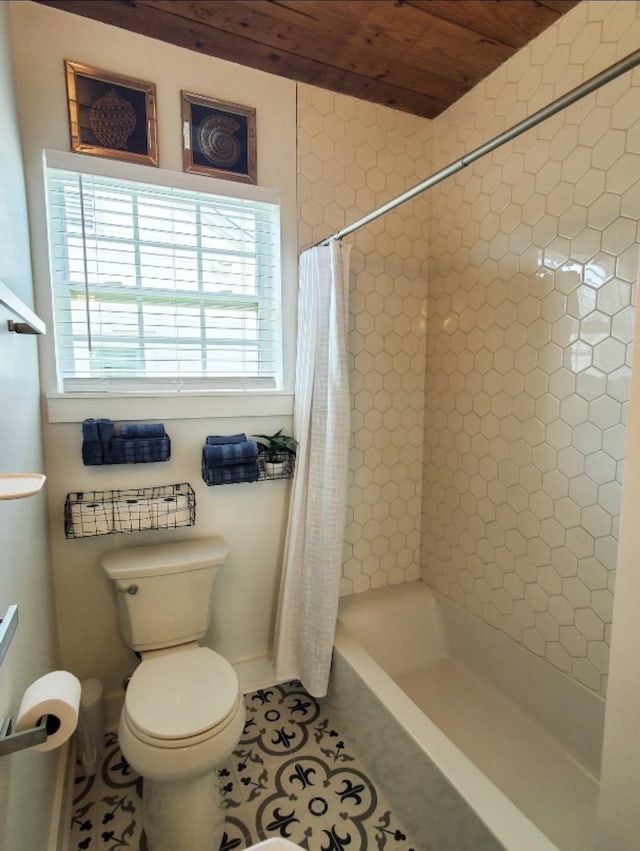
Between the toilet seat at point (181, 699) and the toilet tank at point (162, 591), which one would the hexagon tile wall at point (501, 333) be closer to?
the toilet tank at point (162, 591)

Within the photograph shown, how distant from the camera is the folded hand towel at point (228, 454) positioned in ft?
5.56

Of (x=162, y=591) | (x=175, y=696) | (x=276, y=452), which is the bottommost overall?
(x=175, y=696)

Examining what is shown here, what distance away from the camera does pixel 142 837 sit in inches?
53.7

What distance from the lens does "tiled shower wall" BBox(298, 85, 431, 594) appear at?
1884 mm

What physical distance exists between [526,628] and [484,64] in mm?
2202

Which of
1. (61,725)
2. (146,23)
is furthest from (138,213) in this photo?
(61,725)

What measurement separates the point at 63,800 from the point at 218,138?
2.38 m

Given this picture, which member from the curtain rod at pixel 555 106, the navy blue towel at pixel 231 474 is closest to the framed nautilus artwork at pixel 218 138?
the curtain rod at pixel 555 106

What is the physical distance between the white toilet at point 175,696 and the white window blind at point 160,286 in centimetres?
72

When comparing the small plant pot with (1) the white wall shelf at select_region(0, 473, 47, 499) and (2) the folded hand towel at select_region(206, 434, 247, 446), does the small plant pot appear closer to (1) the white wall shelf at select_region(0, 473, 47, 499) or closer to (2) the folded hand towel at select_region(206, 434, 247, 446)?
(2) the folded hand towel at select_region(206, 434, 247, 446)

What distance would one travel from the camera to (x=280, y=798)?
1.49m

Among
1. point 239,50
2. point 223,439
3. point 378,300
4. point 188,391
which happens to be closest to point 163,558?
point 223,439

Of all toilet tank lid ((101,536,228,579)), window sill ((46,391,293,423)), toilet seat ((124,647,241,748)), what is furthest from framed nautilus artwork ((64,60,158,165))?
toilet seat ((124,647,241,748))

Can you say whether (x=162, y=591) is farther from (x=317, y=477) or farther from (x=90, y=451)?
(x=317, y=477)
